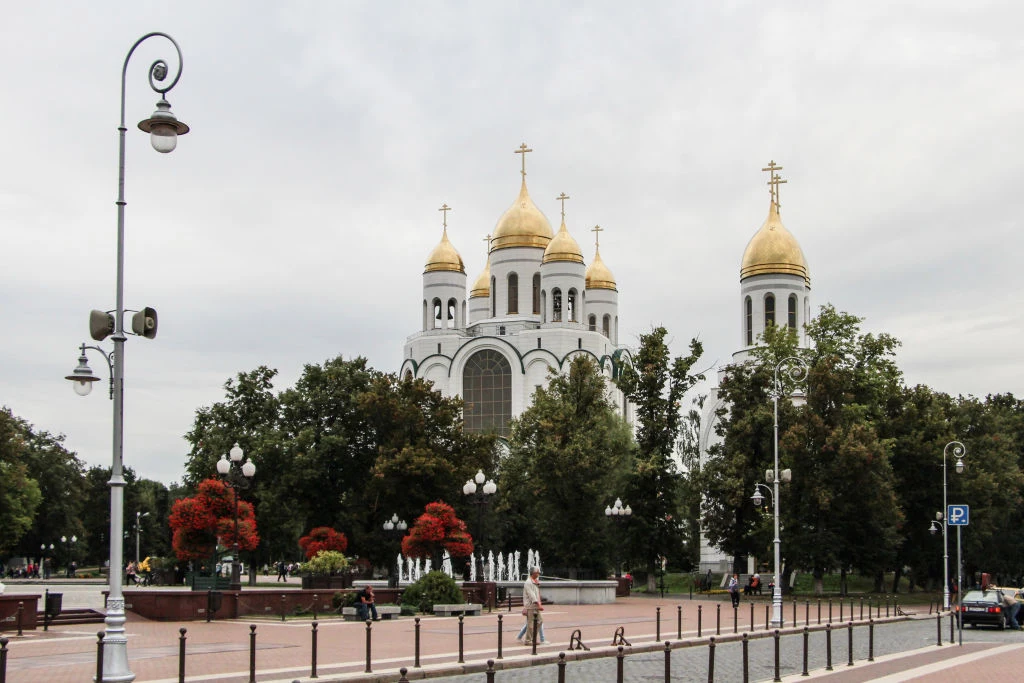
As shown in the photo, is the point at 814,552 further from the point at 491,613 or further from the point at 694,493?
the point at 491,613

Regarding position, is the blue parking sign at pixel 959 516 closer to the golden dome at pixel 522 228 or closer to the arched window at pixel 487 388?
A: the arched window at pixel 487 388

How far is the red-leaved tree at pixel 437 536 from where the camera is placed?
3984cm

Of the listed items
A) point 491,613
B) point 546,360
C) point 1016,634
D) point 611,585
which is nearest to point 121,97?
point 491,613

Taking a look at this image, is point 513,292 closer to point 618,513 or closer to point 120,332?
point 618,513

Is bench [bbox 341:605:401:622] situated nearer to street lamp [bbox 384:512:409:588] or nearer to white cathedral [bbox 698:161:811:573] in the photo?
street lamp [bbox 384:512:409:588]

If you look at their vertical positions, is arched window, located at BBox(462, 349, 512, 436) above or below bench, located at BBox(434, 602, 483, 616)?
above

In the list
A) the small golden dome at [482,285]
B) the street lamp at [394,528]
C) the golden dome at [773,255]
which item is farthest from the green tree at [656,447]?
the small golden dome at [482,285]

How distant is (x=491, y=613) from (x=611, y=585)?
939 centimetres

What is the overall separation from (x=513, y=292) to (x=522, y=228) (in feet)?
14.4

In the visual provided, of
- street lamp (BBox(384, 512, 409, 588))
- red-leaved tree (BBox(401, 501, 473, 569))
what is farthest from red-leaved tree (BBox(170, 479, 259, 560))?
street lamp (BBox(384, 512, 409, 588))

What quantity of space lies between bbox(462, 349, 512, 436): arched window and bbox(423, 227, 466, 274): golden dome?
739cm

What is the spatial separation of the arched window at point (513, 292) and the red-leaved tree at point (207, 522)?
1829 inches

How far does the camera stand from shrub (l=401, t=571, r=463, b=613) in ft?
105

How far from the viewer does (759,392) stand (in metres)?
53.2
